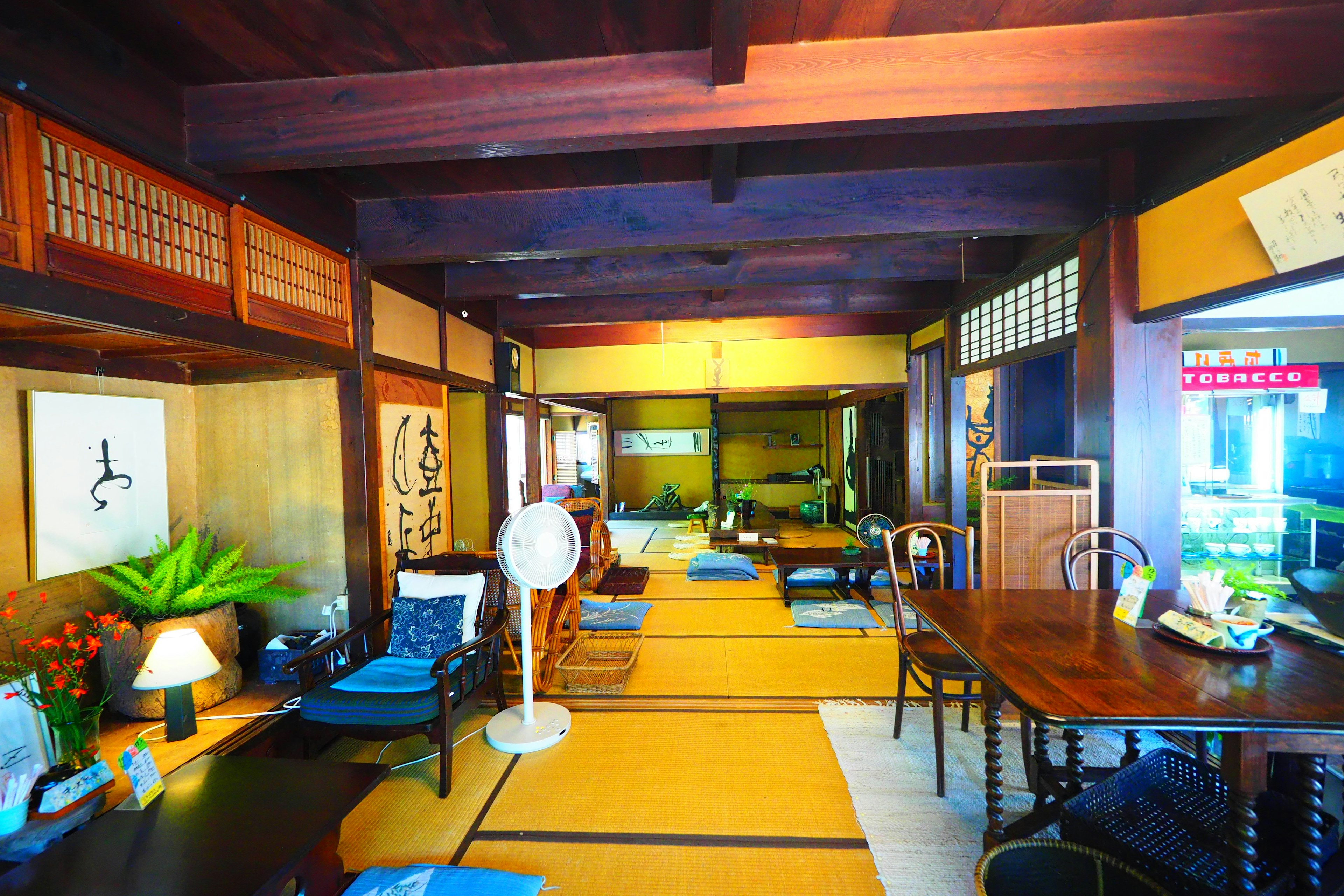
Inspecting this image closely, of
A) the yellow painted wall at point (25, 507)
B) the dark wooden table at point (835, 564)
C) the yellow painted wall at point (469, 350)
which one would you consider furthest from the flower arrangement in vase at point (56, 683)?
the dark wooden table at point (835, 564)

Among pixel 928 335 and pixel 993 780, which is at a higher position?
pixel 928 335

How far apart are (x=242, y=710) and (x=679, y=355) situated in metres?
4.60

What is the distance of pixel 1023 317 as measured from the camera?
11.7ft

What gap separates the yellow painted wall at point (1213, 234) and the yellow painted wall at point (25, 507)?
185 inches

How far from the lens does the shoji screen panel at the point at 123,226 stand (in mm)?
1600

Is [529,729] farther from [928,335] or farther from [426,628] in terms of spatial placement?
[928,335]

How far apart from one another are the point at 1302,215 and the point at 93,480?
4.74 m

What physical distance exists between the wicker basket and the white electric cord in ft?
4.16

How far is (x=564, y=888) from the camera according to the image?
1736 mm

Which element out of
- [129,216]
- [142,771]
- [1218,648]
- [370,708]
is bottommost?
[370,708]

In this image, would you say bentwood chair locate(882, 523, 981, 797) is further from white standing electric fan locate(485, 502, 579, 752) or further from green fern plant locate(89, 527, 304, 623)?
green fern plant locate(89, 527, 304, 623)

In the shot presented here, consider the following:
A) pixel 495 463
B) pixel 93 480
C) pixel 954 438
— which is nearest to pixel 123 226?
pixel 93 480

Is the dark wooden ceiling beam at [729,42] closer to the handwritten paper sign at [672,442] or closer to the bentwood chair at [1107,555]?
the bentwood chair at [1107,555]

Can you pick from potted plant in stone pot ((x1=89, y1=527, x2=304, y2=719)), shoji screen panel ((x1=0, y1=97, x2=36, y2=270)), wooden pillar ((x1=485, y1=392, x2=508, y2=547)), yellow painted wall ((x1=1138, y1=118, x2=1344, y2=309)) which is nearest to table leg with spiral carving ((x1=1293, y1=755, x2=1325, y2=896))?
yellow painted wall ((x1=1138, y1=118, x2=1344, y2=309))
